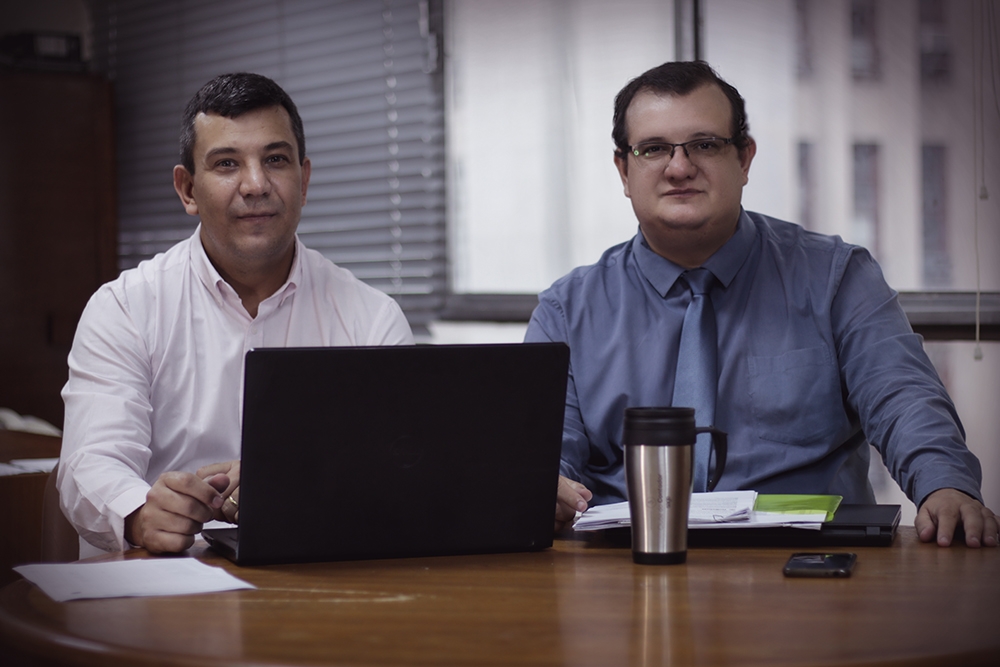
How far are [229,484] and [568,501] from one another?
1.52ft

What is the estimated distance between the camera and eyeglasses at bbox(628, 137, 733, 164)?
1.78 m

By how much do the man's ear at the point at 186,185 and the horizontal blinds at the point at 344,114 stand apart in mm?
1177

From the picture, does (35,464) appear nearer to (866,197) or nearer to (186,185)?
(186,185)

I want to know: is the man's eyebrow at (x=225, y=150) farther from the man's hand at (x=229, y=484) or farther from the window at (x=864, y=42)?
the window at (x=864, y=42)

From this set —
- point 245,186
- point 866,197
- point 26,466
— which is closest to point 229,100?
point 245,186

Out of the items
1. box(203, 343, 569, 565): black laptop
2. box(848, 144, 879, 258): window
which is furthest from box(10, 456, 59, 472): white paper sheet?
box(848, 144, 879, 258): window

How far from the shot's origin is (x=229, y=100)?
181cm

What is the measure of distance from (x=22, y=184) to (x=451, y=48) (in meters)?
1.69

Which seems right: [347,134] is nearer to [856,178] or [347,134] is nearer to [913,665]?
[856,178]

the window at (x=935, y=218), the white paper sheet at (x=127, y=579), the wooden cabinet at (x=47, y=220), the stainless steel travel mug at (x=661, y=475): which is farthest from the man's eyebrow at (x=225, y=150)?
the wooden cabinet at (x=47, y=220)

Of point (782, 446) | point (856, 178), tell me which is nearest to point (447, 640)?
point (782, 446)

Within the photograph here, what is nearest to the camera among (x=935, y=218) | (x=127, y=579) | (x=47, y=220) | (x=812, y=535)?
(x=127, y=579)

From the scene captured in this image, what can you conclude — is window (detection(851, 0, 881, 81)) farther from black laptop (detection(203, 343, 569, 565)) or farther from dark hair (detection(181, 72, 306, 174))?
black laptop (detection(203, 343, 569, 565))

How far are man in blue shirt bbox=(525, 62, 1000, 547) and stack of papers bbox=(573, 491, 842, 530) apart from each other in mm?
315
